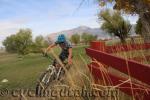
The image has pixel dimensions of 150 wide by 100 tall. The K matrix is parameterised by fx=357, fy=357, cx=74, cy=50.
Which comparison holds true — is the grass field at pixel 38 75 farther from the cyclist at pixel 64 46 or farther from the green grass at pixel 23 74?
the cyclist at pixel 64 46

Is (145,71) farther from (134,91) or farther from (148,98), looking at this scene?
(134,91)

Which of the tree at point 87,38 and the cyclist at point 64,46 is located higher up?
the cyclist at point 64,46

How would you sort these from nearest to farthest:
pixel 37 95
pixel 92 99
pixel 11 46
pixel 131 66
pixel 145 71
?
pixel 145 71, pixel 131 66, pixel 92 99, pixel 37 95, pixel 11 46

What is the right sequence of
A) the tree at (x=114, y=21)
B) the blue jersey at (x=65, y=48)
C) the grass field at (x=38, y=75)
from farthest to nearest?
the tree at (x=114, y=21)
the blue jersey at (x=65, y=48)
the grass field at (x=38, y=75)

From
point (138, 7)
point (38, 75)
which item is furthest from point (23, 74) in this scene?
point (138, 7)

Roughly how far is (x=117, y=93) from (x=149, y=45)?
14.9 feet

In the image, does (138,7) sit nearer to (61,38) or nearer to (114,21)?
(61,38)

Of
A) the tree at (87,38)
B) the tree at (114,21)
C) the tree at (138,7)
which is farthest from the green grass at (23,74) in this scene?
the tree at (87,38)

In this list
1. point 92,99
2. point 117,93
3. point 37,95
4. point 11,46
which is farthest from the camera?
point 11,46

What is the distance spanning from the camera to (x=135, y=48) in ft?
27.9

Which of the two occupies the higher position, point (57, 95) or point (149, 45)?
point (149, 45)

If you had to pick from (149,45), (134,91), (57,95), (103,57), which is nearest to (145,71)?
(134,91)

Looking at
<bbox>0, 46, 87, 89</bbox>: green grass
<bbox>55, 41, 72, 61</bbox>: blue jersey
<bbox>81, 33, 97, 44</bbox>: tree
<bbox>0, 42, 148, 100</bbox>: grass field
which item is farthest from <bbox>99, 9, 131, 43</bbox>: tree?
<bbox>55, 41, 72, 61</bbox>: blue jersey

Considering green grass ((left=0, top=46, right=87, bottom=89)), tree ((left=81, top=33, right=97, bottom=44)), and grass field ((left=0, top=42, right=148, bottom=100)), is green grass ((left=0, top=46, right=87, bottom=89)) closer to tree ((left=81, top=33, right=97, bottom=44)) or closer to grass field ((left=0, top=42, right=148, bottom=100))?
grass field ((left=0, top=42, right=148, bottom=100))
